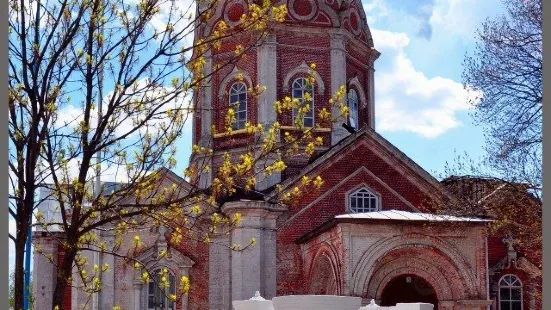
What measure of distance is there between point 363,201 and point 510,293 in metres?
4.64

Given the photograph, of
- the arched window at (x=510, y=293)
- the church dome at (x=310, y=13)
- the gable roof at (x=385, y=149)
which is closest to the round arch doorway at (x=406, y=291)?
the arched window at (x=510, y=293)

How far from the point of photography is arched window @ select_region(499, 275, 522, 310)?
23984mm

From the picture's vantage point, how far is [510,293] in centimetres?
2406

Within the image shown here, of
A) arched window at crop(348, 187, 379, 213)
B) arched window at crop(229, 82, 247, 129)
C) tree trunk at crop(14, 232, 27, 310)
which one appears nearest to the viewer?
tree trunk at crop(14, 232, 27, 310)

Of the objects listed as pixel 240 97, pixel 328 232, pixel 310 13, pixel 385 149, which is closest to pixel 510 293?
pixel 385 149

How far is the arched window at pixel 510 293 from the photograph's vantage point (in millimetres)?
23984

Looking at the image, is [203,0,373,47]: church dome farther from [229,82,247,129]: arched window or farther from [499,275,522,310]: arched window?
[499,275,522,310]: arched window

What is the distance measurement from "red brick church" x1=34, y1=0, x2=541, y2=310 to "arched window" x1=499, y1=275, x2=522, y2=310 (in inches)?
1.0

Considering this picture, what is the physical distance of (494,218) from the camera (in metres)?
17.5

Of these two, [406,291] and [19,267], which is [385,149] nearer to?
[406,291]

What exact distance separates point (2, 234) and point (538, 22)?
438 inches

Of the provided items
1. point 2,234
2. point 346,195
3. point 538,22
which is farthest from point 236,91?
point 2,234

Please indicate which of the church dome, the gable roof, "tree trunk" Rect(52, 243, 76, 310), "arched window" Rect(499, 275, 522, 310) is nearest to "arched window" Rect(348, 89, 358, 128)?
the church dome

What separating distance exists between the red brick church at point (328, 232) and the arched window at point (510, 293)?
1.0 inches
